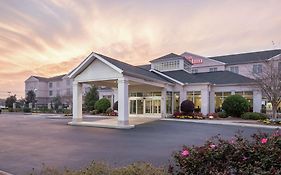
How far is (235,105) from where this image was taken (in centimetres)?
2877

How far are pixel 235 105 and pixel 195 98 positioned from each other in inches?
207

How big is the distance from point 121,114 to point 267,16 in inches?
550

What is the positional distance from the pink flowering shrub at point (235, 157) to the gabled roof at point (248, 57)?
4341 centimetres

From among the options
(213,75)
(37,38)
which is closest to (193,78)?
(213,75)

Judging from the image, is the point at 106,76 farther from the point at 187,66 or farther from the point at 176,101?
the point at 187,66

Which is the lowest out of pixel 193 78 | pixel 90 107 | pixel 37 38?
pixel 90 107

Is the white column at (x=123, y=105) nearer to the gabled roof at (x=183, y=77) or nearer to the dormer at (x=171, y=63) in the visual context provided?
the gabled roof at (x=183, y=77)

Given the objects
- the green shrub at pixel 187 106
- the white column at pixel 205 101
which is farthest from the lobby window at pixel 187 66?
the green shrub at pixel 187 106

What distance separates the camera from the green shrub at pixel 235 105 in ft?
94.3

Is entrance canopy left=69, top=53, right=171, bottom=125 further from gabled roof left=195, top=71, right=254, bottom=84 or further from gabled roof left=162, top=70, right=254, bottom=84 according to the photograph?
gabled roof left=195, top=71, right=254, bottom=84

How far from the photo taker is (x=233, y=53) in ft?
174

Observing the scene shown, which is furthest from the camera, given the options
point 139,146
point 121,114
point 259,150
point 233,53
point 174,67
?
point 233,53

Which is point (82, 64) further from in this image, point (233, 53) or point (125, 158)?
point (233, 53)

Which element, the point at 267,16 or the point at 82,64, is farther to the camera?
the point at 82,64
